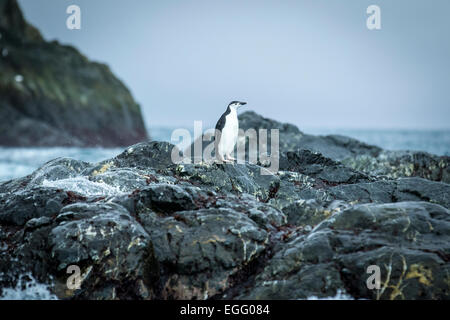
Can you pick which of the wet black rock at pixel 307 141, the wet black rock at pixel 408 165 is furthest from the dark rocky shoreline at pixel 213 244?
the wet black rock at pixel 307 141

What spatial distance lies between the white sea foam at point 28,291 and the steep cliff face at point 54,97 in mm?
42596

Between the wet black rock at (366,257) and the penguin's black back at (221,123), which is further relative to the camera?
the penguin's black back at (221,123)

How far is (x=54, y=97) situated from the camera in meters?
51.6

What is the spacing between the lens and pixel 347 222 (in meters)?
6.22

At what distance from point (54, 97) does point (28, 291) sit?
167 ft

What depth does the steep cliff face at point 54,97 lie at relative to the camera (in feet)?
151

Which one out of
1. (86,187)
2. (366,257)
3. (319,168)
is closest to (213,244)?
(366,257)

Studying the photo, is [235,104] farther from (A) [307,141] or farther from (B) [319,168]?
(A) [307,141]

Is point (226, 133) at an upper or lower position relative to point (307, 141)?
upper

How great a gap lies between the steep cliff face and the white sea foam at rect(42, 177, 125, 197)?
40.6 meters

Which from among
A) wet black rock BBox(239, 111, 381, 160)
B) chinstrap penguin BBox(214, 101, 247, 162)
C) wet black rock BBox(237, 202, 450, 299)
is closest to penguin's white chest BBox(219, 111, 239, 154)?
chinstrap penguin BBox(214, 101, 247, 162)

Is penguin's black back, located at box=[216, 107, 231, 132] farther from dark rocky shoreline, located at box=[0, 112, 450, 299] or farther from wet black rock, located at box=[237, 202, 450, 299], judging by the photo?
wet black rock, located at box=[237, 202, 450, 299]

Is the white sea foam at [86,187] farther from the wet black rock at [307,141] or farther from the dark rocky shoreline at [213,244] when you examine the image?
the wet black rock at [307,141]
